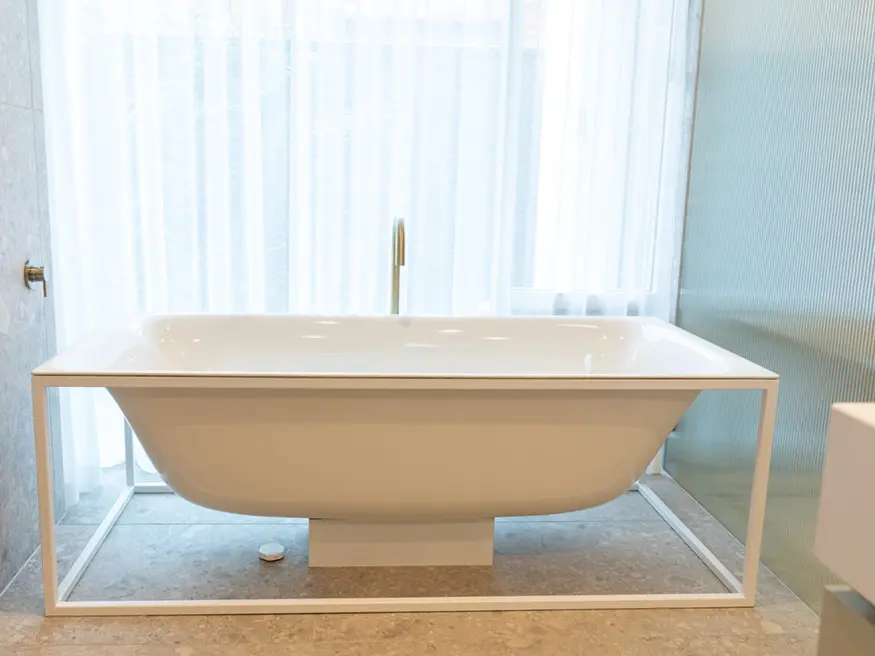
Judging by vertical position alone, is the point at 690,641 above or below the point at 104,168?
below

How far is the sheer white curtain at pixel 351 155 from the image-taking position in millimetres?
2611

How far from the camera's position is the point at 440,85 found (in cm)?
270

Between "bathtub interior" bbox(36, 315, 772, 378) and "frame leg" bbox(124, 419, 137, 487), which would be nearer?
"bathtub interior" bbox(36, 315, 772, 378)

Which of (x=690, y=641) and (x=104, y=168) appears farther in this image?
(x=104, y=168)

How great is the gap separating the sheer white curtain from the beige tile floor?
512 millimetres

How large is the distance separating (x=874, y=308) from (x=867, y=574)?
124 cm

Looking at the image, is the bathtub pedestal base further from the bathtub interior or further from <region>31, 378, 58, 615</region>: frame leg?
<region>31, 378, 58, 615</region>: frame leg

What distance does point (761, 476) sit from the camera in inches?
80.1

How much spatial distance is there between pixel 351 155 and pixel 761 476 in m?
1.55

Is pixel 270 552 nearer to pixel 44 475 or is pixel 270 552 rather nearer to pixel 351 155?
pixel 44 475

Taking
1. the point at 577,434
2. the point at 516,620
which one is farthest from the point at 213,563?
the point at 577,434

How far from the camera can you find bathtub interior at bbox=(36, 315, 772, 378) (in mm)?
2482

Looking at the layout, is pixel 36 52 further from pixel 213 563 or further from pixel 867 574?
pixel 867 574

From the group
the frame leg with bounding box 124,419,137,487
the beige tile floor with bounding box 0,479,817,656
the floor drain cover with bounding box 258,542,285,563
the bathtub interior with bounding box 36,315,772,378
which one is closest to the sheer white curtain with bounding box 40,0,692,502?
the frame leg with bounding box 124,419,137,487
